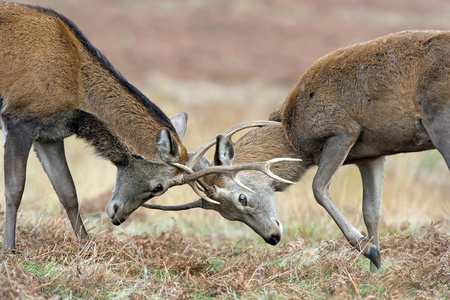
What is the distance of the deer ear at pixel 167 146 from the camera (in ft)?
19.8

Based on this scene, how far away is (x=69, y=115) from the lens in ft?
20.4

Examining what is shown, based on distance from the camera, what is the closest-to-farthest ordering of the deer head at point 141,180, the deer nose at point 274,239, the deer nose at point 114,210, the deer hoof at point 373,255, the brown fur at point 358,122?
the brown fur at point 358,122 → the deer hoof at point 373,255 → the deer head at point 141,180 → the deer nose at point 114,210 → the deer nose at point 274,239

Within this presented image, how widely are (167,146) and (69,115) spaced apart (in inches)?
39.6

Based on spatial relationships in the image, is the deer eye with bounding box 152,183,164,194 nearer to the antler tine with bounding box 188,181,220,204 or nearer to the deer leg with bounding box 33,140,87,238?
the antler tine with bounding box 188,181,220,204

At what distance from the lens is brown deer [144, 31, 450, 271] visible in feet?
18.8

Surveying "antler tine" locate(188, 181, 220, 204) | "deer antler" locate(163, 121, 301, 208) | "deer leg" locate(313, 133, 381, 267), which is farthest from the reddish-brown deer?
"deer leg" locate(313, 133, 381, 267)

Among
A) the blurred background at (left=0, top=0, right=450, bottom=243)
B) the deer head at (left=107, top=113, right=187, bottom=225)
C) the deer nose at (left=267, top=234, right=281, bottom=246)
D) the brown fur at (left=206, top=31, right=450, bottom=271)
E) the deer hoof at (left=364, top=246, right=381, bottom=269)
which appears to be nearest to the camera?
the brown fur at (left=206, top=31, right=450, bottom=271)

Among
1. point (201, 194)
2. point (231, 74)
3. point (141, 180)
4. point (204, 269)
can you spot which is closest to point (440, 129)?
point (201, 194)

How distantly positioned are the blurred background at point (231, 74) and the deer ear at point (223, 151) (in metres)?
1.30

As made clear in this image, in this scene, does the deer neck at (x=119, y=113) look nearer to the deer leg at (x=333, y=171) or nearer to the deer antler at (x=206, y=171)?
the deer antler at (x=206, y=171)

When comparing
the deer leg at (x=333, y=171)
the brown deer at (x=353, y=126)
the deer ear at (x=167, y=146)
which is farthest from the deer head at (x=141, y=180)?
the deer leg at (x=333, y=171)

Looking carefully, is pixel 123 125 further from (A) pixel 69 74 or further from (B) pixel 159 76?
(B) pixel 159 76

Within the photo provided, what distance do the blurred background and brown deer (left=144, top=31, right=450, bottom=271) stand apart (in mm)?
1240

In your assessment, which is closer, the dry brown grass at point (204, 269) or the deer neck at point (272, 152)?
the dry brown grass at point (204, 269)
